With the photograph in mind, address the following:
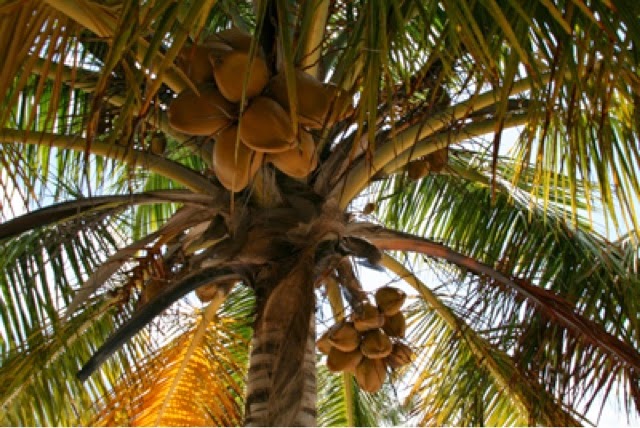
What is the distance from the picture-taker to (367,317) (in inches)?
125

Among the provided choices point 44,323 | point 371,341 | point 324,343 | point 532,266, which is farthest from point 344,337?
point 532,266

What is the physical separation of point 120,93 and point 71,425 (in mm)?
2046

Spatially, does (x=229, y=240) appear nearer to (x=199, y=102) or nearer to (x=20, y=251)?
(x=199, y=102)

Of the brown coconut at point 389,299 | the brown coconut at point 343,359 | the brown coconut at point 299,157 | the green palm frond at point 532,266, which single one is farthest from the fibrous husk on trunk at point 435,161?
the brown coconut at point 299,157

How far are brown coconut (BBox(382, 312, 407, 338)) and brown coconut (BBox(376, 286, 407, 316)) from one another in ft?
0.19

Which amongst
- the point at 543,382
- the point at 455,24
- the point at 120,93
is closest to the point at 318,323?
the point at 543,382

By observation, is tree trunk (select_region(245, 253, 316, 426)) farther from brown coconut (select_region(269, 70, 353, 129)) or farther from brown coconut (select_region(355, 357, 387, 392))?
brown coconut (select_region(269, 70, 353, 129))

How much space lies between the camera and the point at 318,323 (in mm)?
3316

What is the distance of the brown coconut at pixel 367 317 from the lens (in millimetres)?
3182

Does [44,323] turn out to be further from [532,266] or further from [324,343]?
[532,266]

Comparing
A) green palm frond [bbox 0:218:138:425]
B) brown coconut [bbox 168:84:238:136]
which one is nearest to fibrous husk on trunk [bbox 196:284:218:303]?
green palm frond [bbox 0:218:138:425]

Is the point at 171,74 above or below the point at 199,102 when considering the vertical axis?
above

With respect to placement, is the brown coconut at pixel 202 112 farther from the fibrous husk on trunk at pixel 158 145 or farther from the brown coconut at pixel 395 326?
the brown coconut at pixel 395 326

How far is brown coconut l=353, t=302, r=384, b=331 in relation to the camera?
3.18 meters
